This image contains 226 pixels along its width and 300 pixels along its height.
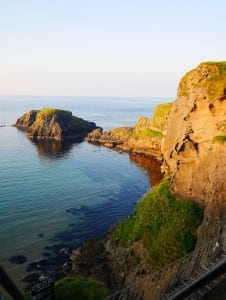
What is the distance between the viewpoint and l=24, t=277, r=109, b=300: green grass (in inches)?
735

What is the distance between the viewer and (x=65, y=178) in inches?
3142

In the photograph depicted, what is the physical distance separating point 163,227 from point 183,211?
295 cm

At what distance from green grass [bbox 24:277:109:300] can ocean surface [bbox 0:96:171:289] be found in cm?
2091

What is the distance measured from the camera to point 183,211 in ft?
127

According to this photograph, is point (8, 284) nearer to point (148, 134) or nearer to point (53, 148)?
point (148, 134)

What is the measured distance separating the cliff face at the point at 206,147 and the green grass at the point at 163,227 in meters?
1.81

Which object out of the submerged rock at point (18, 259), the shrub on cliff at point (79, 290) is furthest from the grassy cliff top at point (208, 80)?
the submerged rock at point (18, 259)

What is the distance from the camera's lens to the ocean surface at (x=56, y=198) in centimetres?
4600

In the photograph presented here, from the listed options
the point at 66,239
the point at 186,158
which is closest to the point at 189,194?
the point at 186,158

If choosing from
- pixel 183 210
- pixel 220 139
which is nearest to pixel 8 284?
pixel 220 139

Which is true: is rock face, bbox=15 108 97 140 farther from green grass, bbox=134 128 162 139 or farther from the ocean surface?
green grass, bbox=134 128 162 139

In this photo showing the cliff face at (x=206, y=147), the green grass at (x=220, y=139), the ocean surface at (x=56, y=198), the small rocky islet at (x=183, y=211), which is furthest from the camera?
the ocean surface at (x=56, y=198)

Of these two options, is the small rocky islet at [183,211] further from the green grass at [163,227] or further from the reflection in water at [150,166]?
the reflection in water at [150,166]

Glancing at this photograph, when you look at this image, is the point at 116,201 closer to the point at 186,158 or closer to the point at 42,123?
the point at 186,158
